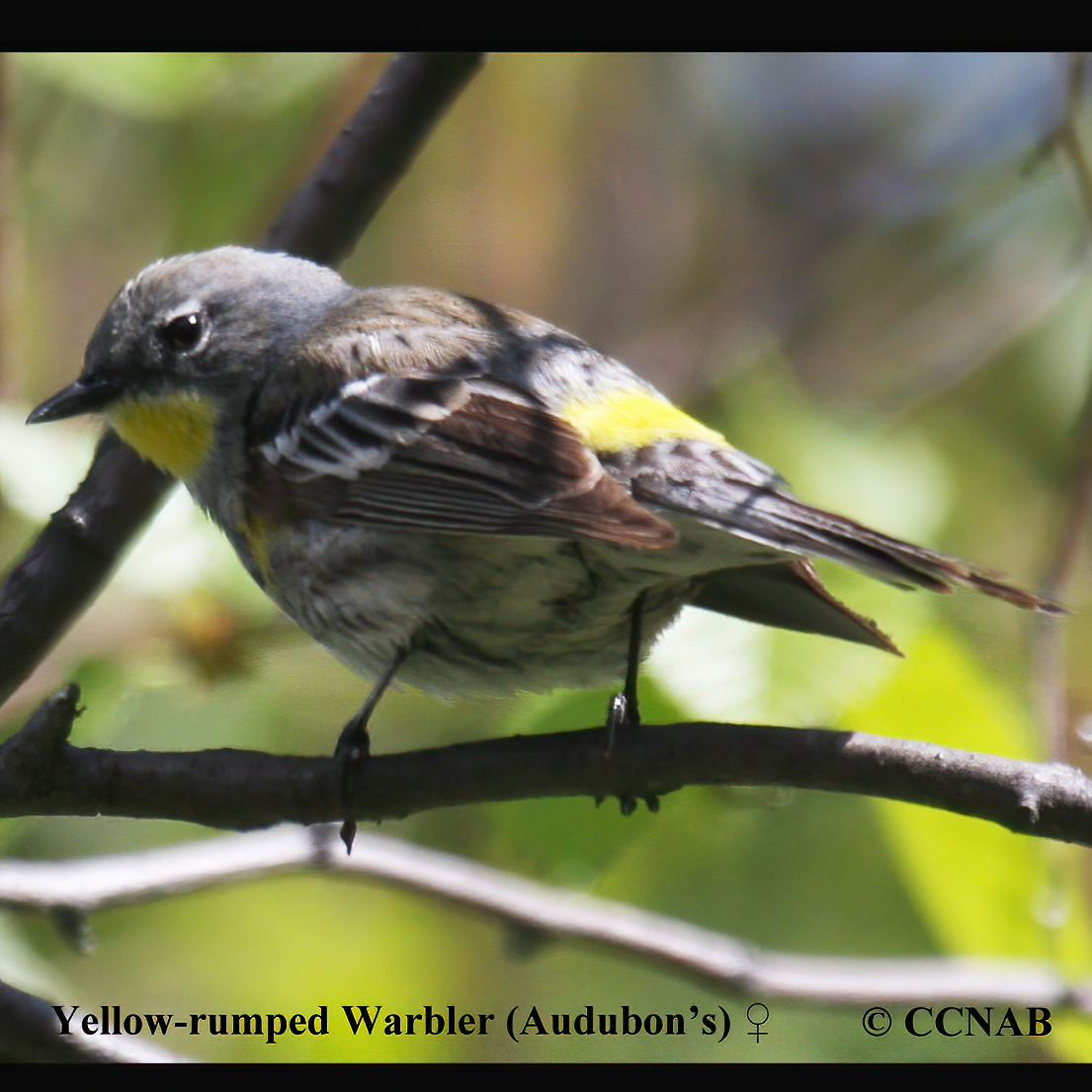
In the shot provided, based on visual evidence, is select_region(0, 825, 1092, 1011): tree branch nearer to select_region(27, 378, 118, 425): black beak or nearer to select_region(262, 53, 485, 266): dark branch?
select_region(27, 378, 118, 425): black beak


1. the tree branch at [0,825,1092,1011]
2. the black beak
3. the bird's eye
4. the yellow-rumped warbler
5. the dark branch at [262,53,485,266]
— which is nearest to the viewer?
the yellow-rumped warbler

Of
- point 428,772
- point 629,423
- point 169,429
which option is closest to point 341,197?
point 169,429

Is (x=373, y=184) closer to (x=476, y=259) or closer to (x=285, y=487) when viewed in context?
(x=285, y=487)

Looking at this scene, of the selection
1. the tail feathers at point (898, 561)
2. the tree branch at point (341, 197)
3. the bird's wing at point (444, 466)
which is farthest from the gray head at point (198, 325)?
the tail feathers at point (898, 561)

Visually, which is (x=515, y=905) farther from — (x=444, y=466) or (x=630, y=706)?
(x=444, y=466)

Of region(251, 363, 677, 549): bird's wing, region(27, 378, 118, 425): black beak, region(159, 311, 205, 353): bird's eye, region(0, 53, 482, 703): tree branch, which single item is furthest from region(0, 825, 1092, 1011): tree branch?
region(159, 311, 205, 353): bird's eye
